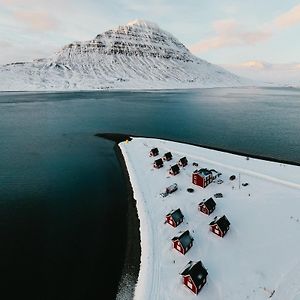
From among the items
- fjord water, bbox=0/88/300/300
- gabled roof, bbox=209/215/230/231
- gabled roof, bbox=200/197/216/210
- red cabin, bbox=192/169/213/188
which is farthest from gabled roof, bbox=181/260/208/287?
red cabin, bbox=192/169/213/188

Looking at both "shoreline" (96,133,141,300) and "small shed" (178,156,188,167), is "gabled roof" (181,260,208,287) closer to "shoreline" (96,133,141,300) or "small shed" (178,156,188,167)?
"shoreline" (96,133,141,300)

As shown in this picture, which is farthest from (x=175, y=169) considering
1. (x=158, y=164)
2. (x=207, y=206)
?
(x=207, y=206)

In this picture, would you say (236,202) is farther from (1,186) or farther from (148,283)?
(1,186)

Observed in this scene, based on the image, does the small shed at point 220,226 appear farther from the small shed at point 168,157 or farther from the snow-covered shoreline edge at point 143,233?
the small shed at point 168,157

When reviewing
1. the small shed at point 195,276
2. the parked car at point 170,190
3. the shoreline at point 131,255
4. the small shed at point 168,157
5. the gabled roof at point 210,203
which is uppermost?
the small shed at point 168,157

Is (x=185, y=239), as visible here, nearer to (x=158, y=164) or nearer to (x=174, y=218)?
(x=174, y=218)

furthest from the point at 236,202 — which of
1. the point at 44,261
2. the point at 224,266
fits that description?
the point at 44,261

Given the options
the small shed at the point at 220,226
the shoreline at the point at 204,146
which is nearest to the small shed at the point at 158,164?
the shoreline at the point at 204,146
